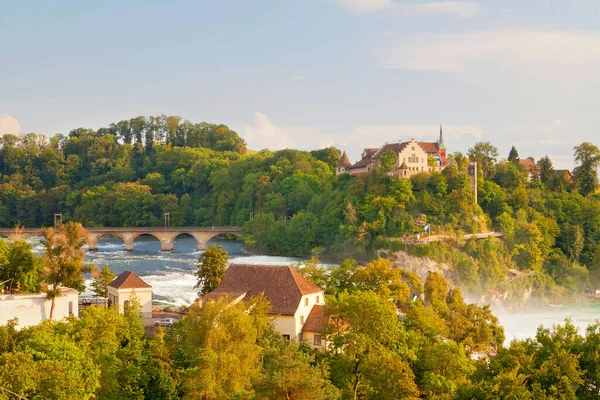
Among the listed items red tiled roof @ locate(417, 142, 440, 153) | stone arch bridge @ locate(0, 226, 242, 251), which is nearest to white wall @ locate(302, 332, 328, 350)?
red tiled roof @ locate(417, 142, 440, 153)

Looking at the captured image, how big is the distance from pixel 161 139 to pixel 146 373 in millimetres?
140460

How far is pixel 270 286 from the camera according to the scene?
3822 centimetres

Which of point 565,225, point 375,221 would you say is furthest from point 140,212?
point 565,225

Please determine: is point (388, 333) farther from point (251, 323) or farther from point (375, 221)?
point (375, 221)

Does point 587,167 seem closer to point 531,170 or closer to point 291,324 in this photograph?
point 531,170

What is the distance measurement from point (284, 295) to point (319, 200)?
219 ft

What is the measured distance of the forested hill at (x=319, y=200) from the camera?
85.4 meters

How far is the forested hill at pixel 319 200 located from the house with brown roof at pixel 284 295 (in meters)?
40.8

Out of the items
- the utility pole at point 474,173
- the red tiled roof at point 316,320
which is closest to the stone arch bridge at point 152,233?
the utility pole at point 474,173

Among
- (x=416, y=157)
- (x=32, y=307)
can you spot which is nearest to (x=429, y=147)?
(x=416, y=157)

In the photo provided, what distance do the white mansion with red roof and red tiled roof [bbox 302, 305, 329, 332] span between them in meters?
54.7

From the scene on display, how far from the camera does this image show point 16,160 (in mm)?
156250

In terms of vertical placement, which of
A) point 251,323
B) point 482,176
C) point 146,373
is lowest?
point 146,373

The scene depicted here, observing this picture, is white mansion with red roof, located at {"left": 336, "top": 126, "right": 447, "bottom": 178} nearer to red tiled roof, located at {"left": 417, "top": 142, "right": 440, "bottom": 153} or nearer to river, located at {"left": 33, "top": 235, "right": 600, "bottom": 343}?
red tiled roof, located at {"left": 417, "top": 142, "right": 440, "bottom": 153}
